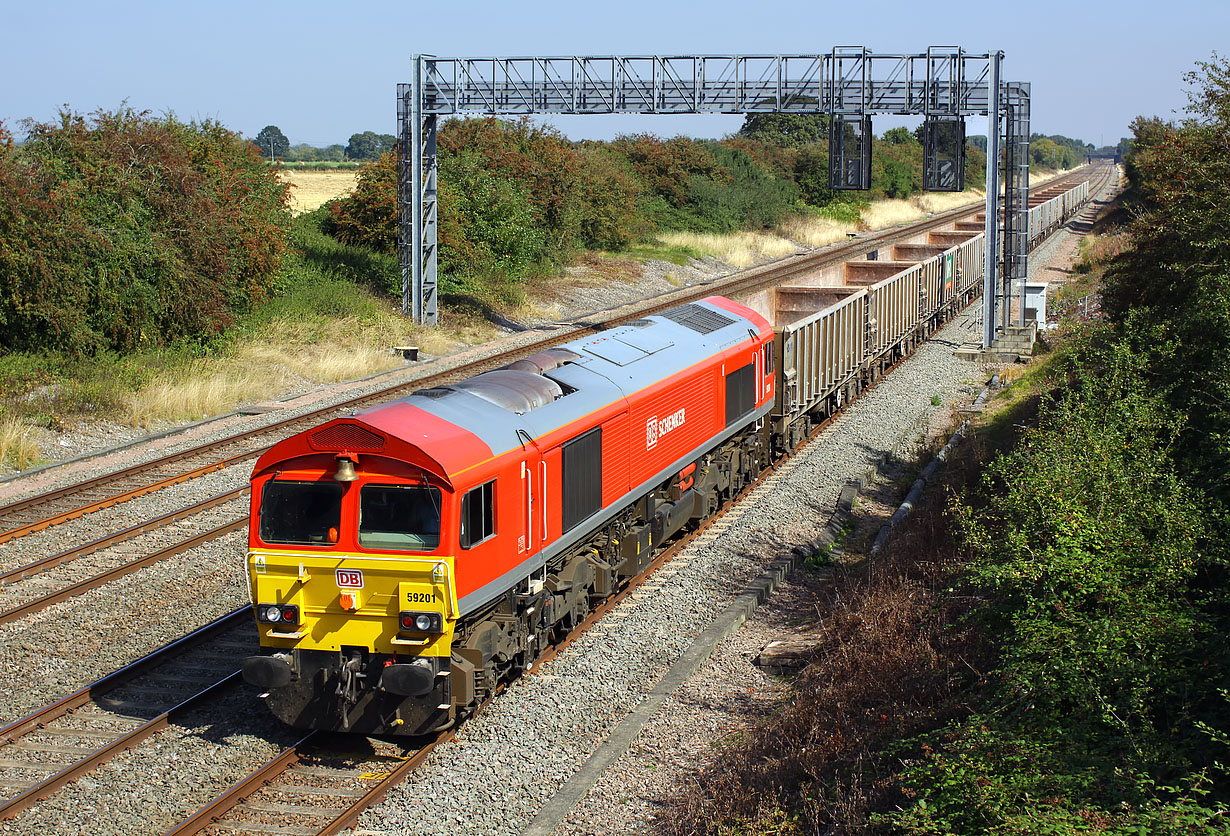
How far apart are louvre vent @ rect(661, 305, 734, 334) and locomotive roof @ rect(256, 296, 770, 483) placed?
0.02 meters

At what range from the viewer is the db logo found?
30.8 ft

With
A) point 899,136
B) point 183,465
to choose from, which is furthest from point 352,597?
point 899,136

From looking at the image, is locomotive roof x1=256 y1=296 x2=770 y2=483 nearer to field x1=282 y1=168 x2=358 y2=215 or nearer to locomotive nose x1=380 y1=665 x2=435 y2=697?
locomotive nose x1=380 y1=665 x2=435 y2=697

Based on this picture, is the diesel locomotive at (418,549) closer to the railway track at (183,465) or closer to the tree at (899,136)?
the railway track at (183,465)

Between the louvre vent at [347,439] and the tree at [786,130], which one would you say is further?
the tree at [786,130]

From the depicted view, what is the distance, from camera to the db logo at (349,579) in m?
9.38

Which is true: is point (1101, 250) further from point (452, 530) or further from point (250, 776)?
point (250, 776)

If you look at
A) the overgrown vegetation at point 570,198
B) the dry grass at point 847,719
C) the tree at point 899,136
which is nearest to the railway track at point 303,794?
the dry grass at point 847,719

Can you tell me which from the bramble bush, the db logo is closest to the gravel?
the db logo

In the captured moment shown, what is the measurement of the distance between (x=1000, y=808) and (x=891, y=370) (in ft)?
80.6

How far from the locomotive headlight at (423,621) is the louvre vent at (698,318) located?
27.6 feet

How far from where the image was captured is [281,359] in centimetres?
2728

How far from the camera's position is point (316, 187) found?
6838 centimetres

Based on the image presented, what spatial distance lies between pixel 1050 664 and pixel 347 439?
577cm
